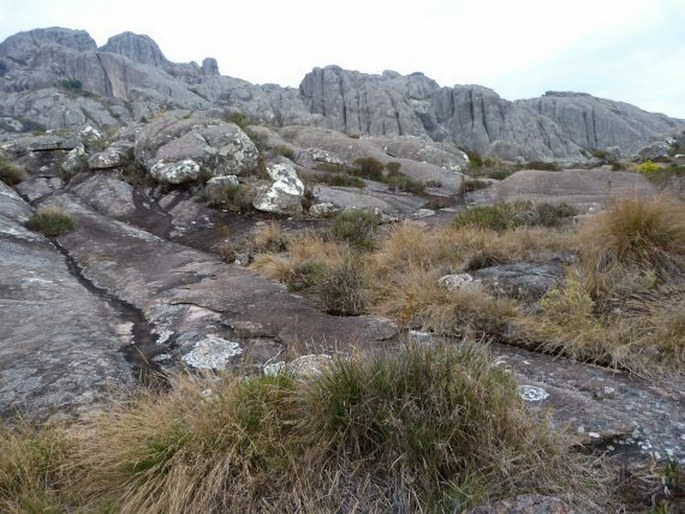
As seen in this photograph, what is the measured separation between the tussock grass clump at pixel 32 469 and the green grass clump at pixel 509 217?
6.57 m

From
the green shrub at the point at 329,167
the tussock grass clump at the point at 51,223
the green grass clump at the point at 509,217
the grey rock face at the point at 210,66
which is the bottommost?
the tussock grass clump at the point at 51,223

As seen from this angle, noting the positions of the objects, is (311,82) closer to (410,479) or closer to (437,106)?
→ (437,106)

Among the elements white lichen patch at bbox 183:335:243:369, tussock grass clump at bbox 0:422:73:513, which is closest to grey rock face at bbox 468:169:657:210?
white lichen patch at bbox 183:335:243:369

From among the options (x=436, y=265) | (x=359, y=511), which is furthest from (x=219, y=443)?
(x=436, y=265)

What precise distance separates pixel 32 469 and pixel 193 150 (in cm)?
1159

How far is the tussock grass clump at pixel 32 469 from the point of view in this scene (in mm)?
2133

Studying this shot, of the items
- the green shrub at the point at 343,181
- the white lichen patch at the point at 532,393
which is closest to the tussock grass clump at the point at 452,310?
the white lichen patch at the point at 532,393

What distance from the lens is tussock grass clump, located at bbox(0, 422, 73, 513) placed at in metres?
2.13

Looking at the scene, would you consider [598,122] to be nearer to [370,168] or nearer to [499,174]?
[499,174]

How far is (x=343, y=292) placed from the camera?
522 centimetres

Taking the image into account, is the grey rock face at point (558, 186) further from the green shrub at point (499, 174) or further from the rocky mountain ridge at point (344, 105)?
the rocky mountain ridge at point (344, 105)

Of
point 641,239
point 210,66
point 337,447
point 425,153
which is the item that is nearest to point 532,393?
point 337,447

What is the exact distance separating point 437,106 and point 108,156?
3378 inches

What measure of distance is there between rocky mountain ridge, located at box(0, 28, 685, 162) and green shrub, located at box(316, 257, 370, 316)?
65979 millimetres
